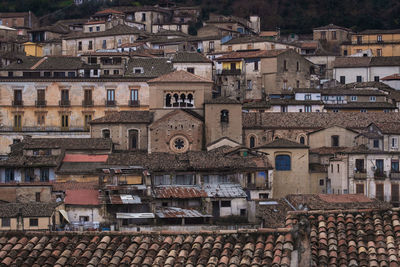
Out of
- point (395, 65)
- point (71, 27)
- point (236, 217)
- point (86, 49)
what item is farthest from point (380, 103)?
point (71, 27)

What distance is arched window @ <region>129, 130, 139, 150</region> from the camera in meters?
71.6

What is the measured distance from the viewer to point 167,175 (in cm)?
5959

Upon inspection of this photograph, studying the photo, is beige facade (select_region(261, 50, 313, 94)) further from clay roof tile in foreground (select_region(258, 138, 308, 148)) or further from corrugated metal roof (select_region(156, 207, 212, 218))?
corrugated metal roof (select_region(156, 207, 212, 218))

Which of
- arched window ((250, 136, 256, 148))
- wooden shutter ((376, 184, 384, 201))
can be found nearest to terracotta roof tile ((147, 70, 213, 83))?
arched window ((250, 136, 256, 148))

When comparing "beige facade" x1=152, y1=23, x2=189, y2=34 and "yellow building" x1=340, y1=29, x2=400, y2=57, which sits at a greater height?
"beige facade" x1=152, y1=23, x2=189, y2=34

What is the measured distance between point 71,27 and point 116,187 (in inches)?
2734

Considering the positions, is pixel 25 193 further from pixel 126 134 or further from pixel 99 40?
pixel 99 40

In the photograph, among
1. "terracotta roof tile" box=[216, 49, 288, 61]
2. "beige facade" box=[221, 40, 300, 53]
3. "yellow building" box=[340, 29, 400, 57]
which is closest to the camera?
"terracotta roof tile" box=[216, 49, 288, 61]

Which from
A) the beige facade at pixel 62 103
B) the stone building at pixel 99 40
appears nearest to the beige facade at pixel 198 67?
the beige facade at pixel 62 103

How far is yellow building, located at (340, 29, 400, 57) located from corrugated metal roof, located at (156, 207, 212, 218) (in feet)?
180

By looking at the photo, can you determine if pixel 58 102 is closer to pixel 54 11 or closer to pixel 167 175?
pixel 167 175

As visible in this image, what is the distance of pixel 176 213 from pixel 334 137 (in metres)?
18.5

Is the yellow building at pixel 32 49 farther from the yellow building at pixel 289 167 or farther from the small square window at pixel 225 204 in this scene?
the small square window at pixel 225 204

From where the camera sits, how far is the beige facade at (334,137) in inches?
2739
